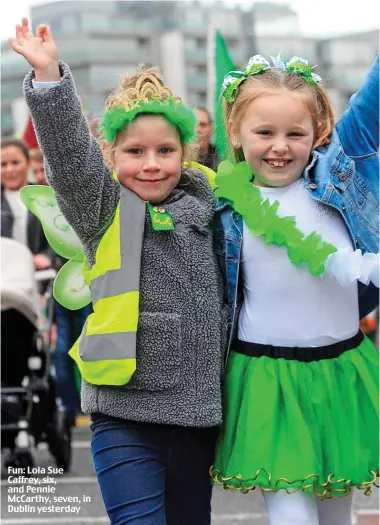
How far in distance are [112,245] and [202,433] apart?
60cm

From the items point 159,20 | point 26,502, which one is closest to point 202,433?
point 26,502

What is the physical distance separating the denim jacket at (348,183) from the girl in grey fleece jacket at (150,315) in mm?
53

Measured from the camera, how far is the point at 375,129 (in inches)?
123

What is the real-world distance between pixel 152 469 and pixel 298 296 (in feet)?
2.12

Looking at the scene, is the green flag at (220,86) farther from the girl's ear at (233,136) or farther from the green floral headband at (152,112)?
the green floral headband at (152,112)

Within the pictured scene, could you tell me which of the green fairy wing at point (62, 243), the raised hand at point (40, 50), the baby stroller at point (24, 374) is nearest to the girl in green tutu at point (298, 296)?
the green fairy wing at point (62, 243)

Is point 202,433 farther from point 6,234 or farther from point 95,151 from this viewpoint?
point 6,234

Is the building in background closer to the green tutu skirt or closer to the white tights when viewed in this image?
the green tutu skirt

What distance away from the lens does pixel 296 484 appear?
291 cm

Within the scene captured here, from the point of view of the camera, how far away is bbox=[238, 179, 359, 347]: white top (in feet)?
9.95

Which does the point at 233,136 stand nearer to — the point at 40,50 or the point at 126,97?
the point at 126,97

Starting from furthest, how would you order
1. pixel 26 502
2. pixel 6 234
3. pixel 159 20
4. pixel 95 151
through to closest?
pixel 159 20 < pixel 6 234 < pixel 26 502 < pixel 95 151

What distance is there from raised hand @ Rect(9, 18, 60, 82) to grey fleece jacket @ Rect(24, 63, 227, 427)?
0.14 ft

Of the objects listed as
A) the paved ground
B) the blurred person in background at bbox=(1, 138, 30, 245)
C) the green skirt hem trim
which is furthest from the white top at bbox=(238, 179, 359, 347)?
the blurred person in background at bbox=(1, 138, 30, 245)
